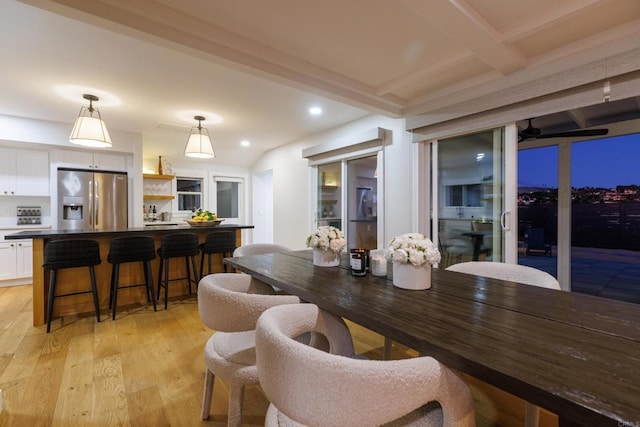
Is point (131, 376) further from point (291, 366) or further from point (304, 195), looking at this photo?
point (304, 195)

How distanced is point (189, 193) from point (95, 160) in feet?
6.55

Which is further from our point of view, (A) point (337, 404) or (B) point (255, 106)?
(B) point (255, 106)

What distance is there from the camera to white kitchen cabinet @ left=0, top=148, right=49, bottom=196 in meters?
4.37

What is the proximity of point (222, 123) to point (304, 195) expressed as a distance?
1.78 m

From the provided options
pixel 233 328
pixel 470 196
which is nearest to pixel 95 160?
pixel 233 328

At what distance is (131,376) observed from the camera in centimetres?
203

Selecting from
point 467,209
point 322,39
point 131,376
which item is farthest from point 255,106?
point 131,376

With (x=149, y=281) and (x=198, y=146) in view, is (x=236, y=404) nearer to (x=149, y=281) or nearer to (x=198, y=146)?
(x=149, y=281)

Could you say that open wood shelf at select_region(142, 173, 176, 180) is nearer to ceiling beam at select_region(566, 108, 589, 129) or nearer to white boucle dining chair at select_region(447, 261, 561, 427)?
white boucle dining chair at select_region(447, 261, 561, 427)

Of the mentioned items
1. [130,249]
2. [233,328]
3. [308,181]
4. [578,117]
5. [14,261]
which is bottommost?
[14,261]

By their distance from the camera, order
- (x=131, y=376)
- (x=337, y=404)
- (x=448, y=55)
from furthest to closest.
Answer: (x=448, y=55), (x=131, y=376), (x=337, y=404)

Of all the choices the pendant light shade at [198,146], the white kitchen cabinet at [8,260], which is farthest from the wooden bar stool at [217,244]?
the white kitchen cabinet at [8,260]

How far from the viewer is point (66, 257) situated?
9.19ft

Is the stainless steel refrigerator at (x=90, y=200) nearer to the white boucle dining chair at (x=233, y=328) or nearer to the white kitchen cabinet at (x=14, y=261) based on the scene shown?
the white kitchen cabinet at (x=14, y=261)
